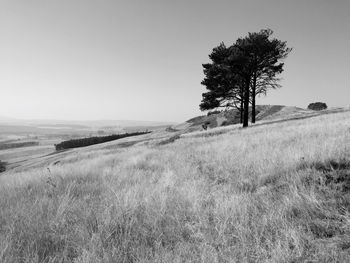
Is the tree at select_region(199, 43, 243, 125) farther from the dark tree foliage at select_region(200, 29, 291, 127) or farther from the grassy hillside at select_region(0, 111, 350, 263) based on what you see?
the grassy hillside at select_region(0, 111, 350, 263)

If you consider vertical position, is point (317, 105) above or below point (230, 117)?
above

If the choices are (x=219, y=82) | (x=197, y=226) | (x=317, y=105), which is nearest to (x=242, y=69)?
(x=219, y=82)

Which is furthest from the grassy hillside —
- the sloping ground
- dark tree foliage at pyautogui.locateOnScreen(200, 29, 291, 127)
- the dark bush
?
the dark bush

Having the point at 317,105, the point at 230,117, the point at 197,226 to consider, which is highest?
the point at 317,105

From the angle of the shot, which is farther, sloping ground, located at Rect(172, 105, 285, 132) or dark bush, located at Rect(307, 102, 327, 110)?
dark bush, located at Rect(307, 102, 327, 110)

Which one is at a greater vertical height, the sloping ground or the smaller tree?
the smaller tree

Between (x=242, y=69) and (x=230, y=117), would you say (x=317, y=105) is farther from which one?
(x=242, y=69)

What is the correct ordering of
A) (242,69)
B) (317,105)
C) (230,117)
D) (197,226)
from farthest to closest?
(317,105) < (230,117) < (242,69) < (197,226)

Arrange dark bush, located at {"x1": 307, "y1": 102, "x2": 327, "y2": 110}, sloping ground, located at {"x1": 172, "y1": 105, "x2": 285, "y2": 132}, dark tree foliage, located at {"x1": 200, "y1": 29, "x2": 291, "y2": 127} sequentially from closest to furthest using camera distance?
1. dark tree foliage, located at {"x1": 200, "y1": 29, "x2": 291, "y2": 127}
2. sloping ground, located at {"x1": 172, "y1": 105, "x2": 285, "y2": 132}
3. dark bush, located at {"x1": 307, "y1": 102, "x2": 327, "y2": 110}

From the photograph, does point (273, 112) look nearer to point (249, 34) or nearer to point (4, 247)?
point (249, 34)

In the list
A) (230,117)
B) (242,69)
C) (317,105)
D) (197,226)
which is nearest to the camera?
(197,226)

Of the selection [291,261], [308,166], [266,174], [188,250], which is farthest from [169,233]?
[308,166]

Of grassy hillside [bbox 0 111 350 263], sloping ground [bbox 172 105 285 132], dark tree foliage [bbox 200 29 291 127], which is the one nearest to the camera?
grassy hillside [bbox 0 111 350 263]

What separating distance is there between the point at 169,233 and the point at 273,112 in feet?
156
